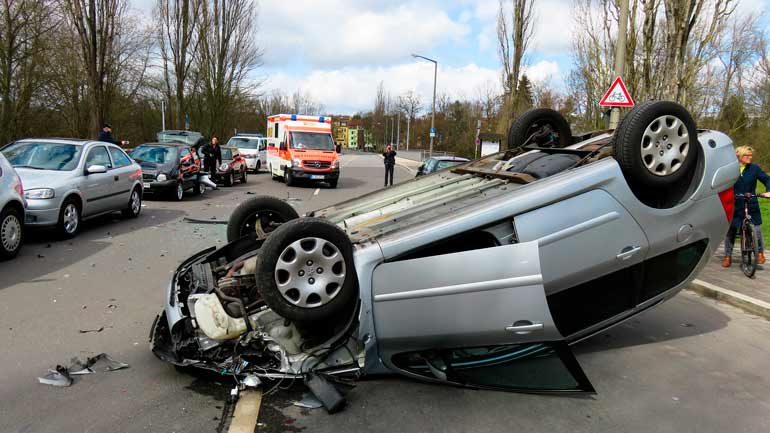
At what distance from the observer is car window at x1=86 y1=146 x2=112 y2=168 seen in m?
10.0

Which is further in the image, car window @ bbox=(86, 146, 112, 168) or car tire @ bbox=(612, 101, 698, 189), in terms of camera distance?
car window @ bbox=(86, 146, 112, 168)

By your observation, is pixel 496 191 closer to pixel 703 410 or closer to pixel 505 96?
pixel 703 410

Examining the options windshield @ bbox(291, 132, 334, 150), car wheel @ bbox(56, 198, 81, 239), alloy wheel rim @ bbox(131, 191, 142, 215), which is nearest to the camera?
car wheel @ bbox(56, 198, 81, 239)

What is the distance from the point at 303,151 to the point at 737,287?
1637 centimetres

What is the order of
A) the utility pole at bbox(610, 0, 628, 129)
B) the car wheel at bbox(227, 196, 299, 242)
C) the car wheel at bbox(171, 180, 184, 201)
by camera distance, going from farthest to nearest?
the car wheel at bbox(171, 180, 184, 201) → the utility pole at bbox(610, 0, 628, 129) → the car wheel at bbox(227, 196, 299, 242)

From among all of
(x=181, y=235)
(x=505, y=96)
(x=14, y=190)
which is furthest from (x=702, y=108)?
(x=14, y=190)

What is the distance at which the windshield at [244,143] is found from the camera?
1147 inches

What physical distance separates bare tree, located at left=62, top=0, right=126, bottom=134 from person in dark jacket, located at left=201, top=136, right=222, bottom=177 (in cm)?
459

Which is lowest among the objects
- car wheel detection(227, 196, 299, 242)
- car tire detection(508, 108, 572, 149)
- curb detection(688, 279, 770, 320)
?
curb detection(688, 279, 770, 320)

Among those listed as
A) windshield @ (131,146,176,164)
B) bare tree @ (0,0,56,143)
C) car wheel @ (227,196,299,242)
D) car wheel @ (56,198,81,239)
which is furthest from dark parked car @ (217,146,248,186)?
car wheel @ (227,196,299,242)

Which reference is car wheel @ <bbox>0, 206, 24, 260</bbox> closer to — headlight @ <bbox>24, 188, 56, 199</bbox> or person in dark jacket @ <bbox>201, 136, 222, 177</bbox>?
headlight @ <bbox>24, 188, 56, 199</bbox>

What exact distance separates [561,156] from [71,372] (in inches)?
157

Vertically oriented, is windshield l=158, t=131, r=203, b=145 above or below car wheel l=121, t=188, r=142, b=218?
above

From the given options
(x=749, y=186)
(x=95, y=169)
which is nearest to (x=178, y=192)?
(x=95, y=169)
